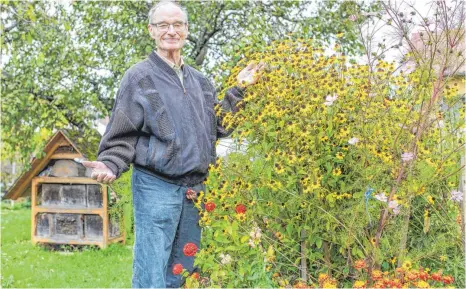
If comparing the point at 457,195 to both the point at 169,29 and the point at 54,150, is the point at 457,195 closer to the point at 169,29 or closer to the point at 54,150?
the point at 169,29

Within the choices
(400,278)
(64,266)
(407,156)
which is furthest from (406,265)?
(64,266)

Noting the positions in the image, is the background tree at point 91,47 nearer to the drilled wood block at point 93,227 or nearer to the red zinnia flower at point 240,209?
the drilled wood block at point 93,227

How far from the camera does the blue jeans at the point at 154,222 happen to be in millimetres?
2904

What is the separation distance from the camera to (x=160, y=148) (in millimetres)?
2879

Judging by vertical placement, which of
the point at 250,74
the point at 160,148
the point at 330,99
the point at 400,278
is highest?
the point at 250,74

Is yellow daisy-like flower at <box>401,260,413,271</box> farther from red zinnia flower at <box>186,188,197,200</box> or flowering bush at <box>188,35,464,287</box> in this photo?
red zinnia flower at <box>186,188,197,200</box>

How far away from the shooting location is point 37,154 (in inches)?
288

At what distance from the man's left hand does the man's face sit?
0.39 m

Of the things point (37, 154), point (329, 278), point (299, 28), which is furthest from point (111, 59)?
point (329, 278)

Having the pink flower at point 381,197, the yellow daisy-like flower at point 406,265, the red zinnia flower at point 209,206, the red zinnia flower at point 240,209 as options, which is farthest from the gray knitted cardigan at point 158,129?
the yellow daisy-like flower at point 406,265

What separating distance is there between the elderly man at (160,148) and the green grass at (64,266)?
111 inches

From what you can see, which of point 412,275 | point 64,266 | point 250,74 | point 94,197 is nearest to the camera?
point 412,275

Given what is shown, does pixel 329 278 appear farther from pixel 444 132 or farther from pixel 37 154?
→ pixel 37 154

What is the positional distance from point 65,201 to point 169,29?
501 cm
